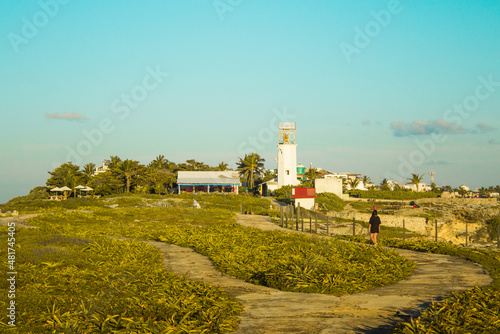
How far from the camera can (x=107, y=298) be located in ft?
26.8

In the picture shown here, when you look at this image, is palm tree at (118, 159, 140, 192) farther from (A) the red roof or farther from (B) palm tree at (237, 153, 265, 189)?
(A) the red roof

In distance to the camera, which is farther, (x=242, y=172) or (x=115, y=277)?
(x=242, y=172)

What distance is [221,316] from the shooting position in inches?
286

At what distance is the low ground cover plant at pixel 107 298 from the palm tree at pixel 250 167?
71.2 meters

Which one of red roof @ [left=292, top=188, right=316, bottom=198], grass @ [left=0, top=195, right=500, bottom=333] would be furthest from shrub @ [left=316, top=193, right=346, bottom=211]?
grass @ [left=0, top=195, right=500, bottom=333]

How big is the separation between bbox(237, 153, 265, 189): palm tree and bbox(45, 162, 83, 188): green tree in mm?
31413

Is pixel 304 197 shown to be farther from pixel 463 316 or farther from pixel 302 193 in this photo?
pixel 463 316

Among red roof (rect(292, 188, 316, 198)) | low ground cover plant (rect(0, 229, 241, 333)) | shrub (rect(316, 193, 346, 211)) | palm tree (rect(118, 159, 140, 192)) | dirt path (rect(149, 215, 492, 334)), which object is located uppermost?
palm tree (rect(118, 159, 140, 192))

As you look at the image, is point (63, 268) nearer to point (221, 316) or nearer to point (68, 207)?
point (221, 316)

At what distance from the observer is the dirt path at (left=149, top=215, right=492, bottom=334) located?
7133 mm

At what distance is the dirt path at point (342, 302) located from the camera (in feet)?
23.4

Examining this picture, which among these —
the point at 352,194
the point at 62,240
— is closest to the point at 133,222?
the point at 62,240

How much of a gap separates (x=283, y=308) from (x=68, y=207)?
1418 inches

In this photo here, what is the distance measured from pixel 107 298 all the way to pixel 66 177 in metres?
68.6
